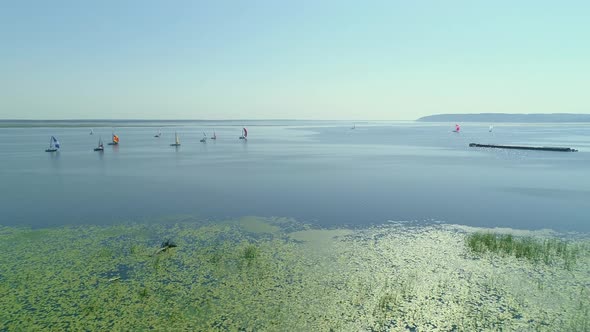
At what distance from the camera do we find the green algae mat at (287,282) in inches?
422

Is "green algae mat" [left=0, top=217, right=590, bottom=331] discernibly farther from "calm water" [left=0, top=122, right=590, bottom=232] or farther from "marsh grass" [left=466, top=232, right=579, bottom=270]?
"calm water" [left=0, top=122, right=590, bottom=232]

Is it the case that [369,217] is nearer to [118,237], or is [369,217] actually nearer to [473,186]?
[118,237]

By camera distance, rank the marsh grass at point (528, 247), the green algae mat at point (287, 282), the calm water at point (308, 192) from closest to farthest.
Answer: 1. the green algae mat at point (287, 282)
2. the marsh grass at point (528, 247)
3. the calm water at point (308, 192)

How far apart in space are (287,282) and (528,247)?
37.3ft

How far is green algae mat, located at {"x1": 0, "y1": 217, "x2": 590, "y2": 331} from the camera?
10.7 meters

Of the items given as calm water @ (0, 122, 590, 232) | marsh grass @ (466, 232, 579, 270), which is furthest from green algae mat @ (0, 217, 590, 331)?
calm water @ (0, 122, 590, 232)

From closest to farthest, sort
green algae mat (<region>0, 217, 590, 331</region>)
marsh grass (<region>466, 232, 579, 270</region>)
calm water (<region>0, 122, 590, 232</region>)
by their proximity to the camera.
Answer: green algae mat (<region>0, 217, 590, 331</region>), marsh grass (<region>466, 232, 579, 270</region>), calm water (<region>0, 122, 590, 232</region>)

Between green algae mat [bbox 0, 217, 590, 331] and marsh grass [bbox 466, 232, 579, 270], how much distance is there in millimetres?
113

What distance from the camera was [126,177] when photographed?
38.3m

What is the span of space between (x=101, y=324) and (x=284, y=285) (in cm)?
579

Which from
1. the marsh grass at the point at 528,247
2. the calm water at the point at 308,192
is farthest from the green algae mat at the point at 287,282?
the calm water at the point at 308,192

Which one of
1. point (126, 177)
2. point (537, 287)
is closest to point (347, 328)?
point (537, 287)

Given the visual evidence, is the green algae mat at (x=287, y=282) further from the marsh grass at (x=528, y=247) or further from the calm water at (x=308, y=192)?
the calm water at (x=308, y=192)

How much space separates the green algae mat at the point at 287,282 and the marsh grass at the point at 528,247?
11 centimetres
